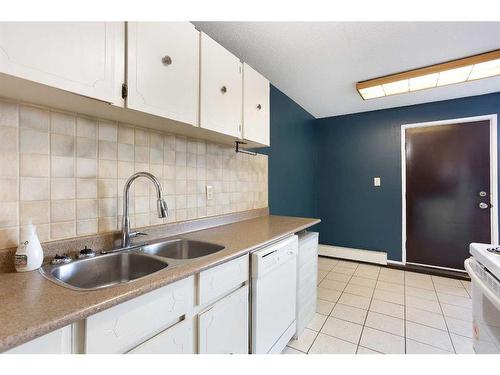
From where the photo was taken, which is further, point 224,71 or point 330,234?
point 330,234

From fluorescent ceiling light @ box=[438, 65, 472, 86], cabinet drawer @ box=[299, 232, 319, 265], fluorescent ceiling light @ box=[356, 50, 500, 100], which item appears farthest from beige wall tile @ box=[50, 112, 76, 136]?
fluorescent ceiling light @ box=[438, 65, 472, 86]

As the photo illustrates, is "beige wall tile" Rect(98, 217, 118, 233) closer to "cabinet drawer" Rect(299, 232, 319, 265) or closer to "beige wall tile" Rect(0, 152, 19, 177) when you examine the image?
"beige wall tile" Rect(0, 152, 19, 177)

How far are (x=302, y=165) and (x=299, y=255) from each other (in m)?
1.85

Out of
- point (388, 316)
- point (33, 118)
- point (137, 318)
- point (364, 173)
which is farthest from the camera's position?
point (364, 173)

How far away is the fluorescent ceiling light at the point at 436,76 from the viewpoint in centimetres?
196

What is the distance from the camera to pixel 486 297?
102 cm

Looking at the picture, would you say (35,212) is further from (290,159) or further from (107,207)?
(290,159)

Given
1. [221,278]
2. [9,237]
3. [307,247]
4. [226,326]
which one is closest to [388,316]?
[307,247]

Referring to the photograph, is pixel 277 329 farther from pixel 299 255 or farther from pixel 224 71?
pixel 224 71

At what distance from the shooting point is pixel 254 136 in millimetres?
1812

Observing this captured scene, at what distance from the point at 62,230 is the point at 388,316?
8.01 ft

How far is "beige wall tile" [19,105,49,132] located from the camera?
957 mm
